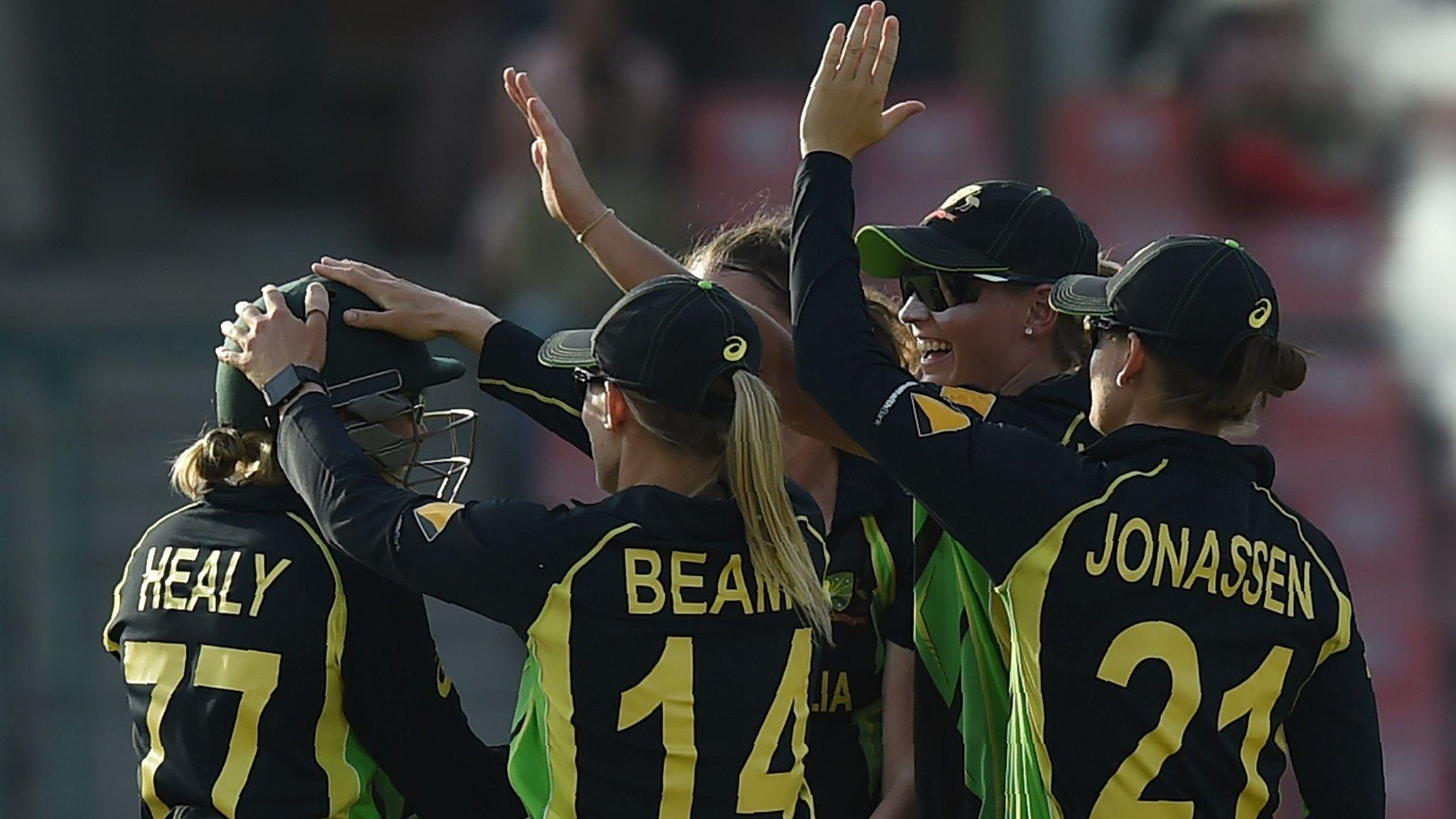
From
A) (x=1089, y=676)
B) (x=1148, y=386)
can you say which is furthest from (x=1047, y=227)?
(x=1089, y=676)

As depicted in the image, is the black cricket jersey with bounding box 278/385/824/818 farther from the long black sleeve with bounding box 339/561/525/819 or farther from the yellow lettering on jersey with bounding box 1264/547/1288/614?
the yellow lettering on jersey with bounding box 1264/547/1288/614

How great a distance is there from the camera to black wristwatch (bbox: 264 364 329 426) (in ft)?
8.14

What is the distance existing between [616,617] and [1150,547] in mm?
655

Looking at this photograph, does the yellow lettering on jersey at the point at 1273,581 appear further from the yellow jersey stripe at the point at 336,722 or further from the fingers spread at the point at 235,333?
the fingers spread at the point at 235,333

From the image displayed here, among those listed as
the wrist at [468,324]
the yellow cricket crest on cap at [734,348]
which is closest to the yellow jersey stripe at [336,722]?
the wrist at [468,324]

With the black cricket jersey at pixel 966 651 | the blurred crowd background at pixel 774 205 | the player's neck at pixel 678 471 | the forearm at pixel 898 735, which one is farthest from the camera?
the blurred crowd background at pixel 774 205

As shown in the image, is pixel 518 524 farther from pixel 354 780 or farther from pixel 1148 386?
pixel 1148 386

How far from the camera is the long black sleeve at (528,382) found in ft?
8.98

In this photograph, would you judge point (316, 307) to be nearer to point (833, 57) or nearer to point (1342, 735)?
point (833, 57)

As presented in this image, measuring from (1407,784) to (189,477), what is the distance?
6144 mm

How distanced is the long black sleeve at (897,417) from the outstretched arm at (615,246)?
1.05 ft

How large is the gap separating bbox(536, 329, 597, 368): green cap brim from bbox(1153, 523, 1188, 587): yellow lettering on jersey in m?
0.74

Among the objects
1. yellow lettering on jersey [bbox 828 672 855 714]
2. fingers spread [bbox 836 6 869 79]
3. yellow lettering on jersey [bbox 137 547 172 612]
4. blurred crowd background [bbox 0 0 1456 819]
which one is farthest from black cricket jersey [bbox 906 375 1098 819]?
blurred crowd background [bbox 0 0 1456 819]

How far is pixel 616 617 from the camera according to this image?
234cm
